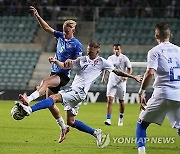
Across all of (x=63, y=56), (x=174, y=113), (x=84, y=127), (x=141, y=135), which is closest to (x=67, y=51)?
(x=63, y=56)

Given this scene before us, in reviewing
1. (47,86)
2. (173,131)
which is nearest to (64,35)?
(47,86)

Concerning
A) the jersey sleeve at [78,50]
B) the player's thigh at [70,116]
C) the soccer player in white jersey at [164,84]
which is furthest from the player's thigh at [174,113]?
the jersey sleeve at [78,50]

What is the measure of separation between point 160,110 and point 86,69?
238cm

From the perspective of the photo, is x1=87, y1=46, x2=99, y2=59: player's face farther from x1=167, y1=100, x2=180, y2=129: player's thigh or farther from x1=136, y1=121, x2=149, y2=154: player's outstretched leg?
x1=167, y1=100, x2=180, y2=129: player's thigh

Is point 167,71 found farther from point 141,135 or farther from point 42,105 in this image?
point 42,105

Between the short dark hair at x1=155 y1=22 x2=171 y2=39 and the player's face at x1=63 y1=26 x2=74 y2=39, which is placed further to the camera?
the player's face at x1=63 y1=26 x2=74 y2=39

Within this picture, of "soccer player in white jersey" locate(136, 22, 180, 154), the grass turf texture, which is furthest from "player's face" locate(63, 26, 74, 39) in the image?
"soccer player in white jersey" locate(136, 22, 180, 154)

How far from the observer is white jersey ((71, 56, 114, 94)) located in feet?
34.4

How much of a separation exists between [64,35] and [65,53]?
0.37 m

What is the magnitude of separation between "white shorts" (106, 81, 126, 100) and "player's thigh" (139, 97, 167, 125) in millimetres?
7364

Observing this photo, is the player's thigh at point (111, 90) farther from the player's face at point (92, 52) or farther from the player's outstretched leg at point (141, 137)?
the player's outstretched leg at point (141, 137)

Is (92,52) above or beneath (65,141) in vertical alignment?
above

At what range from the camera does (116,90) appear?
16234 mm

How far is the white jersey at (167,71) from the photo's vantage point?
8443mm
